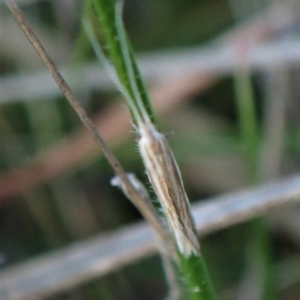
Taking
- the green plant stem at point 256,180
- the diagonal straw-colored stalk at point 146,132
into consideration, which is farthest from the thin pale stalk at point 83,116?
the green plant stem at point 256,180

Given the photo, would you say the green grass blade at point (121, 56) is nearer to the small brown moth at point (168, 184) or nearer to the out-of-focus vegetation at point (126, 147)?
the small brown moth at point (168, 184)

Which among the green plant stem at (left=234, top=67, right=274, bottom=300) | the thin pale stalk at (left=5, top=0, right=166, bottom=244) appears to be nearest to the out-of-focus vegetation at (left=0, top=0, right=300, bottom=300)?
the green plant stem at (left=234, top=67, right=274, bottom=300)

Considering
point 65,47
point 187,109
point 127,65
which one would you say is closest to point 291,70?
point 187,109

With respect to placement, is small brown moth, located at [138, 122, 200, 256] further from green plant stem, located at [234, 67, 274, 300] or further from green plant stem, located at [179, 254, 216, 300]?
green plant stem, located at [234, 67, 274, 300]

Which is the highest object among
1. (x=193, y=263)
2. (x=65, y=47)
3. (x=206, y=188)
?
(x=65, y=47)

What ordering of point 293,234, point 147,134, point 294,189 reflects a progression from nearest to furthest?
point 147,134 < point 294,189 < point 293,234

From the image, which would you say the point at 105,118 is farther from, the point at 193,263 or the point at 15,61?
the point at 193,263

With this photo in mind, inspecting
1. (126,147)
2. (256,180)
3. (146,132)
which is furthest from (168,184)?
(126,147)
